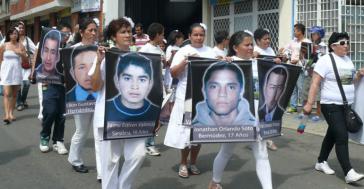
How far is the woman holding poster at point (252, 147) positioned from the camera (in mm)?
4445

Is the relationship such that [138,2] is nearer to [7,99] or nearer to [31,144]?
[7,99]

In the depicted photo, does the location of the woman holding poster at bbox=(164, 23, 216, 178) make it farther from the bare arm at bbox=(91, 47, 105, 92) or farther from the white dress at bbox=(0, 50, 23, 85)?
the white dress at bbox=(0, 50, 23, 85)

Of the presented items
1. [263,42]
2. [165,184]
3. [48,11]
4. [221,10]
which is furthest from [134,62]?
[48,11]

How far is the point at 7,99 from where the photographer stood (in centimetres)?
929

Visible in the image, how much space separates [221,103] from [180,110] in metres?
1.01

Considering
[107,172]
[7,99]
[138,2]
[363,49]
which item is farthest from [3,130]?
[138,2]

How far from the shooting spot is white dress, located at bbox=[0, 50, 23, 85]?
9.39 meters

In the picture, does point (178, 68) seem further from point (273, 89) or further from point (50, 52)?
point (50, 52)

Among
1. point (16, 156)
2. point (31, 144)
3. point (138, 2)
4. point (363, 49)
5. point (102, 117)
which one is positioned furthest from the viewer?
point (138, 2)

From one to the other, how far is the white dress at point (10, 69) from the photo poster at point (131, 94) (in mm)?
6027

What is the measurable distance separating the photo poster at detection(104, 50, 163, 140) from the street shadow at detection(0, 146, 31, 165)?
2.86m

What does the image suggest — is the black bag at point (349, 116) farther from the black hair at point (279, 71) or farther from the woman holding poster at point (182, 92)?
the woman holding poster at point (182, 92)

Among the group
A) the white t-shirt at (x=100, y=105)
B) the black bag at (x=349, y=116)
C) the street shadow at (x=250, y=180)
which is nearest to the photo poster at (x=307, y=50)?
the black bag at (x=349, y=116)

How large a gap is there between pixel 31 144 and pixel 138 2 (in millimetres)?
13848
